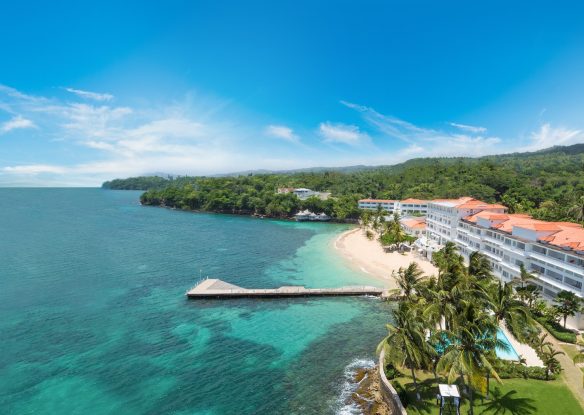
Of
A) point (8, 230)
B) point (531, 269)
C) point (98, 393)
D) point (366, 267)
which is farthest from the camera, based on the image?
point (8, 230)

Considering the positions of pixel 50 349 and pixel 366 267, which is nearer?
pixel 50 349

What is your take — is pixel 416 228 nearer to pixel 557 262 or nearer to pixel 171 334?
pixel 557 262

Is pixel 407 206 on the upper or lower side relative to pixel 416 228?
upper

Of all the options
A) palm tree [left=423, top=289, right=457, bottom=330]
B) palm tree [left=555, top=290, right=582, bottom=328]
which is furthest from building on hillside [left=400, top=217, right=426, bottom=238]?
palm tree [left=423, top=289, right=457, bottom=330]

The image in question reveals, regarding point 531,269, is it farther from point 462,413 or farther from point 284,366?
point 284,366

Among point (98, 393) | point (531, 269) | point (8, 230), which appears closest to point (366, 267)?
point (531, 269)

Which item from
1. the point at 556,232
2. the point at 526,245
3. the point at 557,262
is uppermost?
the point at 556,232

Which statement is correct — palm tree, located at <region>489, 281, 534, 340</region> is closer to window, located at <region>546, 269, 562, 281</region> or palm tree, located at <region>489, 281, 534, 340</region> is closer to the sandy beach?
window, located at <region>546, 269, 562, 281</region>

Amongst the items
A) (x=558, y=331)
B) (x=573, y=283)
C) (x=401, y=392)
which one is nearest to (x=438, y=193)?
(x=573, y=283)
